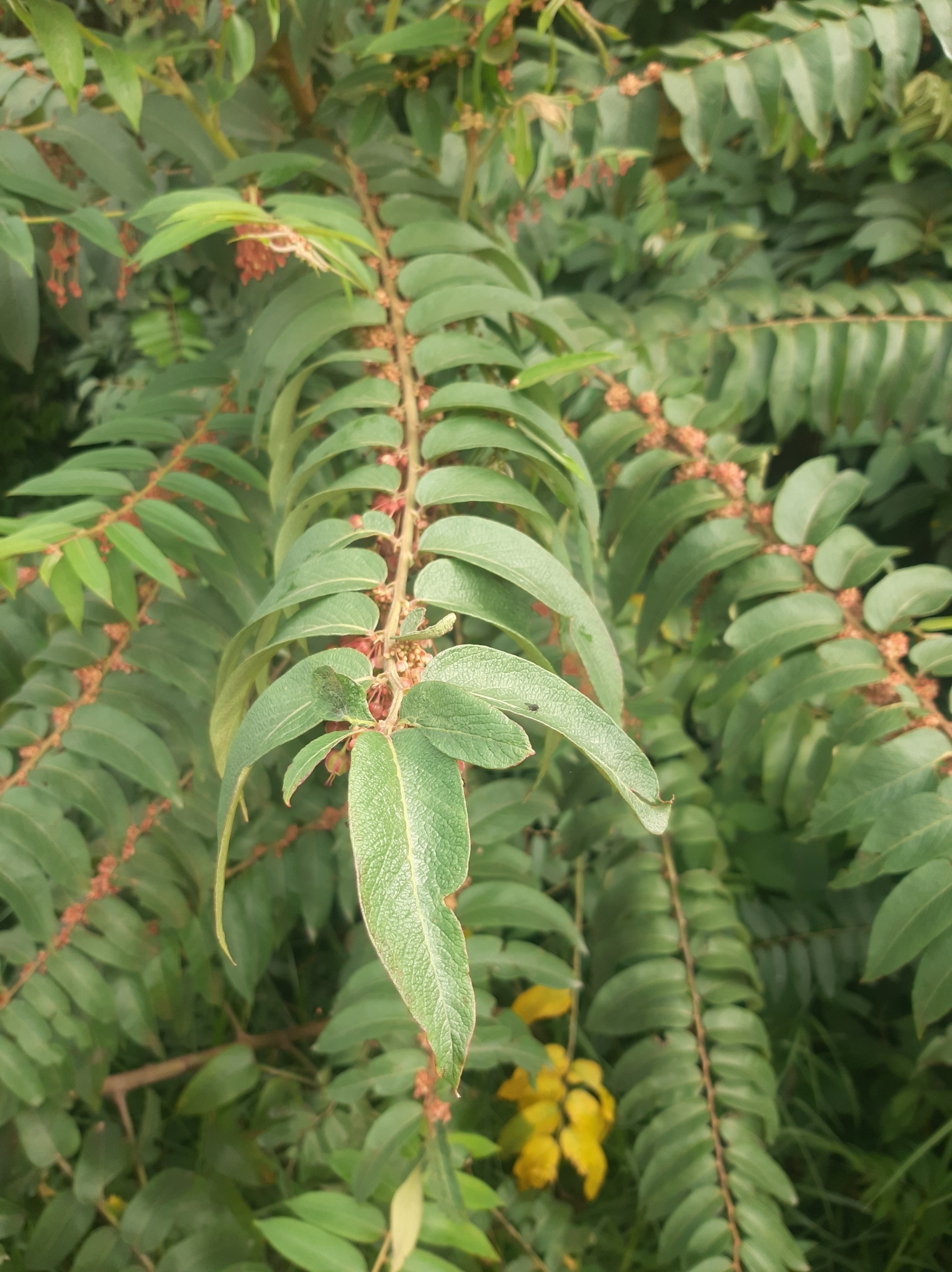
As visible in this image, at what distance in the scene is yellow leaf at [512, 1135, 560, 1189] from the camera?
0.89 meters

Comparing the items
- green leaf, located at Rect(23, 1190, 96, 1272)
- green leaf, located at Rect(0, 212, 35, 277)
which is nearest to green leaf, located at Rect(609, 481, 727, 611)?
green leaf, located at Rect(0, 212, 35, 277)

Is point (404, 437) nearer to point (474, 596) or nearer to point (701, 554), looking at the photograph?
point (474, 596)

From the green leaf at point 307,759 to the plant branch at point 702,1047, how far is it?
0.58 meters

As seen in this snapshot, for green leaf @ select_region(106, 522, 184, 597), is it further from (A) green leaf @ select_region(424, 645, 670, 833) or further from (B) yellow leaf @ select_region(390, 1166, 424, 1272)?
(B) yellow leaf @ select_region(390, 1166, 424, 1272)

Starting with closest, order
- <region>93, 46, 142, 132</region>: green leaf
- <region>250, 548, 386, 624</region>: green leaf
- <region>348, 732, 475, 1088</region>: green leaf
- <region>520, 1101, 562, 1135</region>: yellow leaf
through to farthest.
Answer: <region>348, 732, 475, 1088</region>: green leaf < <region>250, 548, 386, 624</region>: green leaf < <region>93, 46, 142, 132</region>: green leaf < <region>520, 1101, 562, 1135</region>: yellow leaf

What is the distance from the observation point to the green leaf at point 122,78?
1.73ft

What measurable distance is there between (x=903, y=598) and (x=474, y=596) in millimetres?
333

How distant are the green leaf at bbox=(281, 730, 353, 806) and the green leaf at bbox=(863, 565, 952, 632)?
392 millimetres

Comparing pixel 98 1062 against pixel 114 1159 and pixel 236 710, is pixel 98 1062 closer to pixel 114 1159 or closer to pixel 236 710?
pixel 114 1159

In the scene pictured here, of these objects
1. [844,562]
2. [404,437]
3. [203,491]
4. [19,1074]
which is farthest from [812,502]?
[19,1074]

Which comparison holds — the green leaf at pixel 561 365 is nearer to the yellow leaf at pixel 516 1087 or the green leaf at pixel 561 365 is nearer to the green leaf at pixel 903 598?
the green leaf at pixel 903 598

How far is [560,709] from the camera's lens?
0.24 metres

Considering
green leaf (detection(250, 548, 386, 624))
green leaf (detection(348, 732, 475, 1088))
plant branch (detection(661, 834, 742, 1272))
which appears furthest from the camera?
plant branch (detection(661, 834, 742, 1272))

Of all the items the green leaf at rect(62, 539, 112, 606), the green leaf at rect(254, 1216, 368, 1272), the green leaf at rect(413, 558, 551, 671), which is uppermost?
the green leaf at rect(62, 539, 112, 606)
